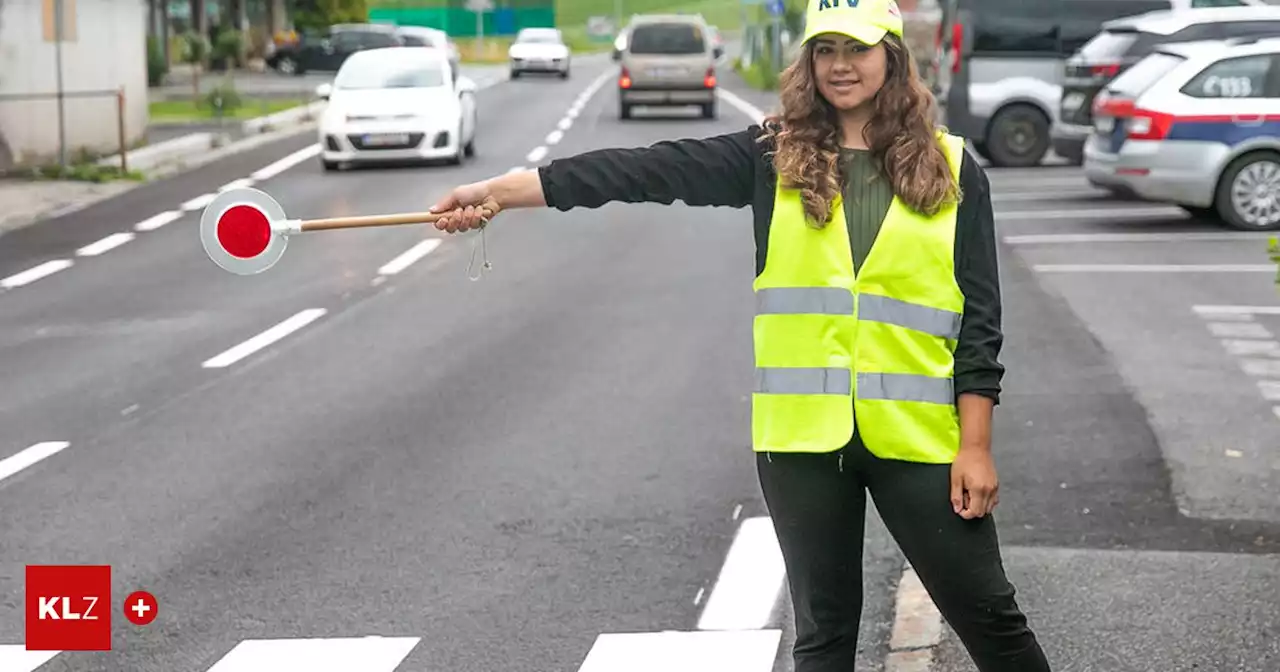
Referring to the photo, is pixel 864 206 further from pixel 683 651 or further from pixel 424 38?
pixel 424 38

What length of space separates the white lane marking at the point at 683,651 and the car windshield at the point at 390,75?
21150 mm

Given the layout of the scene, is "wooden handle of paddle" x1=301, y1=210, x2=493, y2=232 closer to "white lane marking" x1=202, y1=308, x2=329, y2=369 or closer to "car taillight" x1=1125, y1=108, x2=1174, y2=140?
"white lane marking" x1=202, y1=308, x2=329, y2=369

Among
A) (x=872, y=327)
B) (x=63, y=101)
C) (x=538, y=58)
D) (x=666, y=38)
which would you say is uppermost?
(x=872, y=327)

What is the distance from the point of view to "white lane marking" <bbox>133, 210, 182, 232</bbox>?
19.7 metres

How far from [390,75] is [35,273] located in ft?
35.8

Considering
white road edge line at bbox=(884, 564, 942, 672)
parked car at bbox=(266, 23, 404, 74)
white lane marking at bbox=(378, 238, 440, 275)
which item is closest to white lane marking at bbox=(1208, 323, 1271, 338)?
white lane marking at bbox=(378, 238, 440, 275)

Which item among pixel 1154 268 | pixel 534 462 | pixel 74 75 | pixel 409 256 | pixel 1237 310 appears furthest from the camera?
pixel 74 75

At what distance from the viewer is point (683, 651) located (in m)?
6.02

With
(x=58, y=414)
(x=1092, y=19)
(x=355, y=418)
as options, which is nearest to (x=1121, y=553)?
(x=355, y=418)

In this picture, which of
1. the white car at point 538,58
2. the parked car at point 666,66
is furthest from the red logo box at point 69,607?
the white car at point 538,58

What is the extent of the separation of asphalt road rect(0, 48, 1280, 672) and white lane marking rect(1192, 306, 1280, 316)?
202 millimetres

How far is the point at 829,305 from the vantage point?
399cm

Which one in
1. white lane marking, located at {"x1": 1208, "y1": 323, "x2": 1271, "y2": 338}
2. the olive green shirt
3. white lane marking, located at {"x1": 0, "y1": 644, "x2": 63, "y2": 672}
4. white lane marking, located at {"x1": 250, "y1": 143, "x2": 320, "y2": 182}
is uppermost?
the olive green shirt

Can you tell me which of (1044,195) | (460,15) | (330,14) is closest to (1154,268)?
(1044,195)
